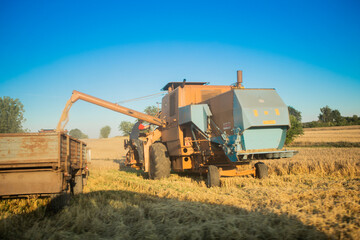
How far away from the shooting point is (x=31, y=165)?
4.77 m

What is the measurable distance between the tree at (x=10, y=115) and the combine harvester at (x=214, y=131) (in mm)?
39807

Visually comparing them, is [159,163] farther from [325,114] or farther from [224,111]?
[325,114]

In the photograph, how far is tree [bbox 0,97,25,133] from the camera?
42.5 metres

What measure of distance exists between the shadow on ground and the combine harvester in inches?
100

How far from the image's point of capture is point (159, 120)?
10492 mm

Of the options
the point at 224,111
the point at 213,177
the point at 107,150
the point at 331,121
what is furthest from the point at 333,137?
the point at 331,121

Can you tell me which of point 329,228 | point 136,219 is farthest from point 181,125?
point 329,228

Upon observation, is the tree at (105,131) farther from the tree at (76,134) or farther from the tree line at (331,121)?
the tree line at (331,121)

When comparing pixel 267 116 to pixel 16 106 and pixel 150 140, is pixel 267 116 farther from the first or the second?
pixel 16 106

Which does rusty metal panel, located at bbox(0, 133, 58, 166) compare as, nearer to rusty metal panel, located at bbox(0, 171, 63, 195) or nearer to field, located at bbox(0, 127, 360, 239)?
rusty metal panel, located at bbox(0, 171, 63, 195)

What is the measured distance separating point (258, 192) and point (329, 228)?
2.44m

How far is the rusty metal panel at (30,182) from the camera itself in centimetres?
473

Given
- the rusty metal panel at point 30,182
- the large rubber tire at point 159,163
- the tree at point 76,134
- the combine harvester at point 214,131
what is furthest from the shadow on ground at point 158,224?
the tree at point 76,134

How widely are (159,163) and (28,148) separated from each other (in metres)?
4.95
